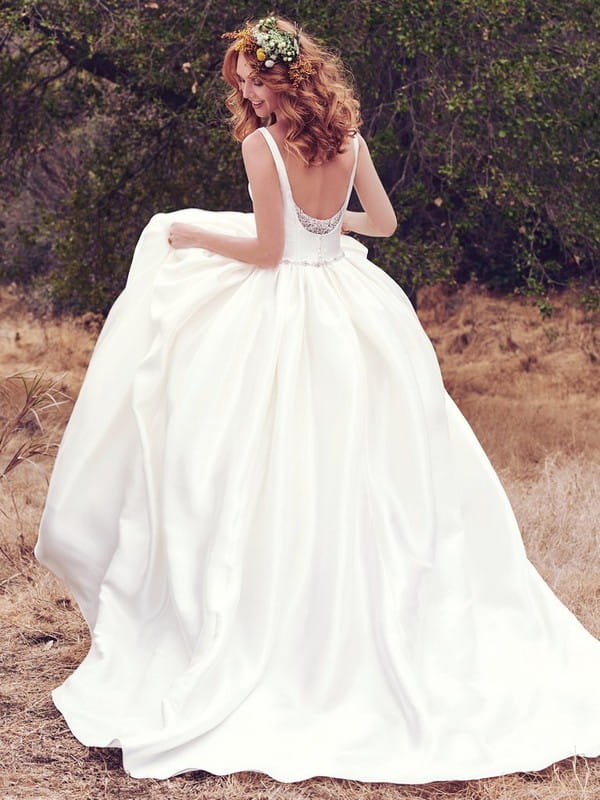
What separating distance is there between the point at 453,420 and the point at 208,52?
3.54 metres

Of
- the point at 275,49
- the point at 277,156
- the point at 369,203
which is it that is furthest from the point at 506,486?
the point at 275,49

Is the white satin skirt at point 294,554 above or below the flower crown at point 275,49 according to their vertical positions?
below

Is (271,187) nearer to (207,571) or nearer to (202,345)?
(202,345)

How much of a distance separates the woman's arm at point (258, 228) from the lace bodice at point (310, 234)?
0.05 meters

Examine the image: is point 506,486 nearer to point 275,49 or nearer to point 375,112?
point 375,112

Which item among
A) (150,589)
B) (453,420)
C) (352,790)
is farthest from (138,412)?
(352,790)

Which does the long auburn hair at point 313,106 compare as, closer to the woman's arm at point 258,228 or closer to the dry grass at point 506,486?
the woman's arm at point 258,228

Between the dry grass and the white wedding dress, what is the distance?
0.06 meters

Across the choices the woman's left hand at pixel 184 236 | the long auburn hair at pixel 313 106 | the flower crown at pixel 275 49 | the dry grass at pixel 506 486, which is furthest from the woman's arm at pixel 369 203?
the dry grass at pixel 506 486

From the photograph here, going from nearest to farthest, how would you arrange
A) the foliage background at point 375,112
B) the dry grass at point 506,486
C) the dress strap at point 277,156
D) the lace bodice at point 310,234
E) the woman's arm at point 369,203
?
the dry grass at point 506,486
the dress strap at point 277,156
the lace bodice at point 310,234
the woman's arm at point 369,203
the foliage background at point 375,112

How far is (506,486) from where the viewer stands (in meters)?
5.66

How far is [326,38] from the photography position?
566 centimetres

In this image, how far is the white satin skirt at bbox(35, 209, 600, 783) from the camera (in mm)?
3035

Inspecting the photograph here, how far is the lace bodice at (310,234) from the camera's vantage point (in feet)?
11.3
